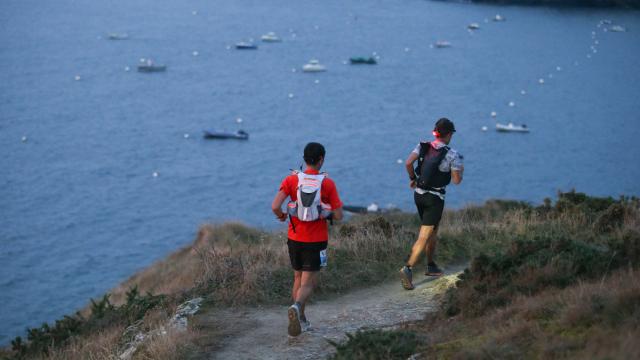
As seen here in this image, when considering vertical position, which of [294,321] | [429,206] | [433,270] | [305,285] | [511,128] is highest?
[429,206]

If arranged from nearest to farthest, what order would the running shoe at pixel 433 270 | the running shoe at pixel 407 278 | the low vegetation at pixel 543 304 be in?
the low vegetation at pixel 543 304
the running shoe at pixel 407 278
the running shoe at pixel 433 270

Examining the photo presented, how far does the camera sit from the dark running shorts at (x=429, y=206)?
30.7ft

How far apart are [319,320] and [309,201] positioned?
194 cm

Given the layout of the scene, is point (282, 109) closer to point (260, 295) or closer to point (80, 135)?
point (80, 135)

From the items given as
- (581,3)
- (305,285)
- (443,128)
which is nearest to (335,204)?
(305,285)

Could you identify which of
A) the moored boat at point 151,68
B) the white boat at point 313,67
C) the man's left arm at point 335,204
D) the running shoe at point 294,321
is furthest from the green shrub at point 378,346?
the moored boat at point 151,68

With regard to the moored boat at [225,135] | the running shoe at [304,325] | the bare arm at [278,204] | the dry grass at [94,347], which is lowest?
the moored boat at [225,135]

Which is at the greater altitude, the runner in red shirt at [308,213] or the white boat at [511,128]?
the runner in red shirt at [308,213]

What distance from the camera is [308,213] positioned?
7.73m

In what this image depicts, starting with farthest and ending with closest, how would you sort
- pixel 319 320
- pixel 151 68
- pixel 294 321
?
pixel 151 68, pixel 319 320, pixel 294 321

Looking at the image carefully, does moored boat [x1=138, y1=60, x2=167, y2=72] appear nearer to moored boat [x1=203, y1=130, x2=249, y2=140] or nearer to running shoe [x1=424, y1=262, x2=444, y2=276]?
moored boat [x1=203, y1=130, x2=249, y2=140]

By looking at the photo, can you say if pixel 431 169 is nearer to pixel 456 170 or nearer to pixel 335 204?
pixel 456 170

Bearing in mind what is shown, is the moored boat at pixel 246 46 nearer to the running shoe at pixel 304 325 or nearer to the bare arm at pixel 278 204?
the running shoe at pixel 304 325

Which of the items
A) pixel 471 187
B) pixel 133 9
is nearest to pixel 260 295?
pixel 471 187
